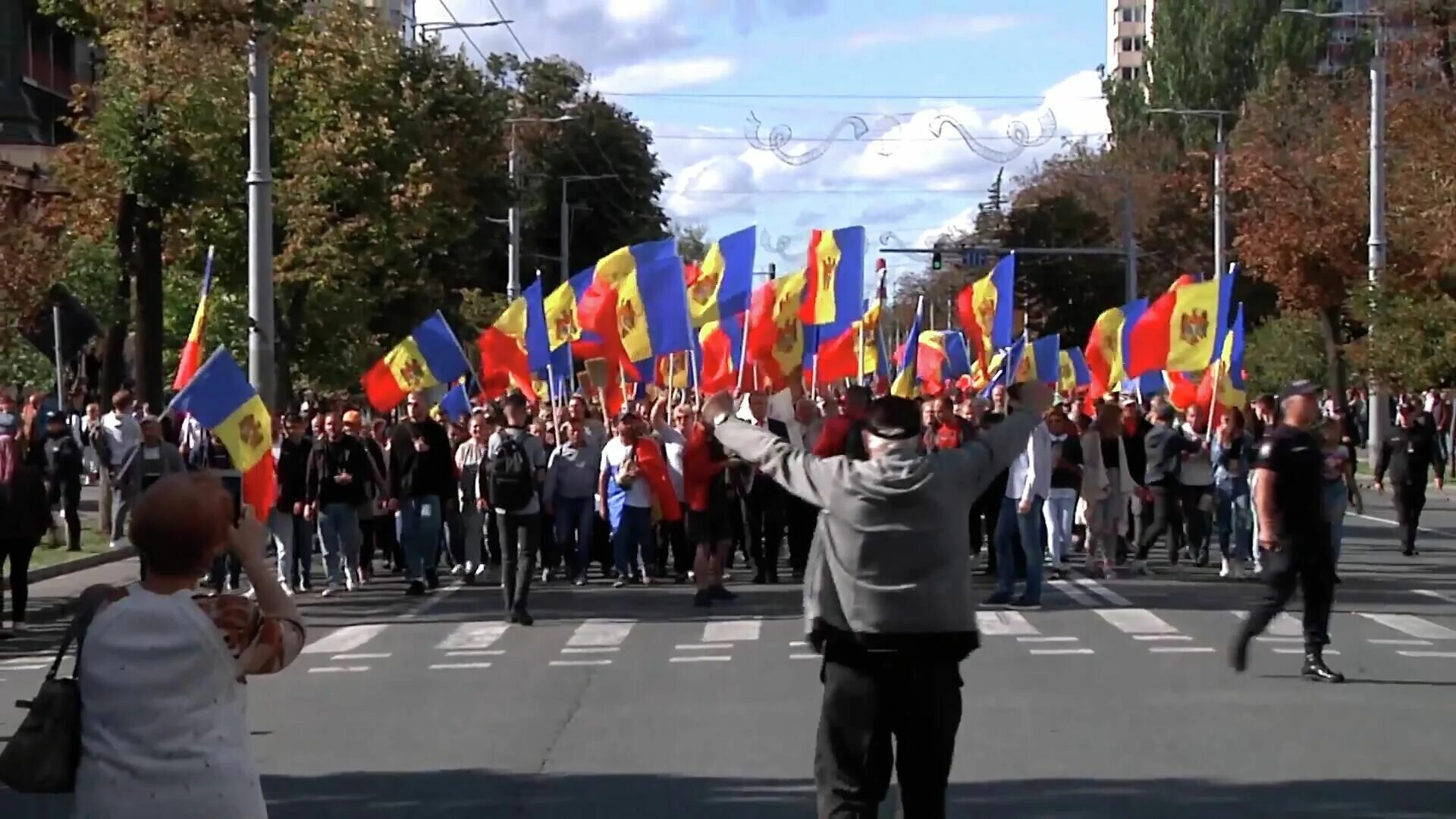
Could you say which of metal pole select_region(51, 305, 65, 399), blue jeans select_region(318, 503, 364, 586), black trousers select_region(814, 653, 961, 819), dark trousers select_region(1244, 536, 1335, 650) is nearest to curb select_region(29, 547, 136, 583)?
blue jeans select_region(318, 503, 364, 586)

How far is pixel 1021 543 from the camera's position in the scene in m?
18.6

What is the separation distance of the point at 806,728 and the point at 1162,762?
1.87 meters

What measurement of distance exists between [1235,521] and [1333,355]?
2900 cm

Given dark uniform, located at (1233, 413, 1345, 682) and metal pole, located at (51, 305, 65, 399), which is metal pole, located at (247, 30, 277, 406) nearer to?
metal pole, located at (51, 305, 65, 399)

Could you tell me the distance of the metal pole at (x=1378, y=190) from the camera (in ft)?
131

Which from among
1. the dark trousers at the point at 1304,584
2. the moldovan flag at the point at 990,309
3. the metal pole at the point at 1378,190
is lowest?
the dark trousers at the point at 1304,584

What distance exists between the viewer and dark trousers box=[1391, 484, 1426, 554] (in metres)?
24.3

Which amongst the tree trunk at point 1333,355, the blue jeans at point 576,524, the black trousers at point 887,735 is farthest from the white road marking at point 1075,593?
the tree trunk at point 1333,355

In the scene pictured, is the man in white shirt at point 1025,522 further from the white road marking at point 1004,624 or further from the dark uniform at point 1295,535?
the dark uniform at point 1295,535

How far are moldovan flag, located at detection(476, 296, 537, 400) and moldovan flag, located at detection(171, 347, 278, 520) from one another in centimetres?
1161

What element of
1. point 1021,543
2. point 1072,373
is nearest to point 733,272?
point 1021,543

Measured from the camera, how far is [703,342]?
3284cm

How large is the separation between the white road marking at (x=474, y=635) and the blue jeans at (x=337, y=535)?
3412mm

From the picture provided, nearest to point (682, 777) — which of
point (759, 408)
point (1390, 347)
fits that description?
point (759, 408)
